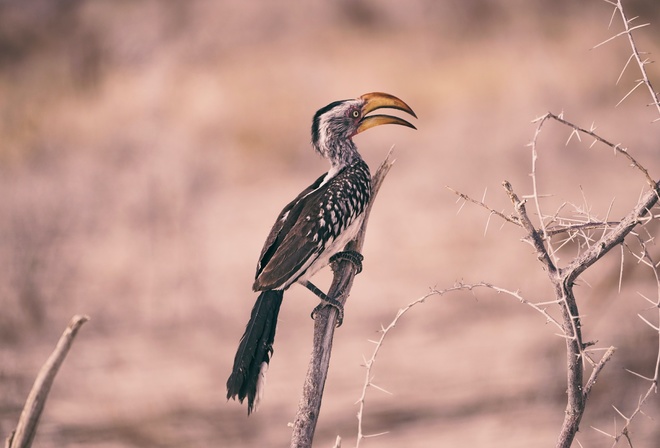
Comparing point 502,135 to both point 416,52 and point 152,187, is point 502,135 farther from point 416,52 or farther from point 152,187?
point 152,187

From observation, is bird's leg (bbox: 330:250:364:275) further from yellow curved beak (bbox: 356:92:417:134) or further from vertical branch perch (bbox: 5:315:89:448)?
vertical branch perch (bbox: 5:315:89:448)

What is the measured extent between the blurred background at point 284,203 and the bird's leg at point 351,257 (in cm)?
339

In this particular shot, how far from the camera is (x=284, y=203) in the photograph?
34.2 feet

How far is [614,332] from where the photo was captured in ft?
22.1

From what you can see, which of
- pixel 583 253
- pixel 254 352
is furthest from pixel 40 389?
pixel 583 253

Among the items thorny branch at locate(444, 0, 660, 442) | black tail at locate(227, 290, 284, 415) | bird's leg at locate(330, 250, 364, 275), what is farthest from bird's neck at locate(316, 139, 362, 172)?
thorny branch at locate(444, 0, 660, 442)

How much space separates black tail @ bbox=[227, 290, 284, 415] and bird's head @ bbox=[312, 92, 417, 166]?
80 centimetres

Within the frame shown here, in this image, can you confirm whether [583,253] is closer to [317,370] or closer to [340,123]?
[317,370]

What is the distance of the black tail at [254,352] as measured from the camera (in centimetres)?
269

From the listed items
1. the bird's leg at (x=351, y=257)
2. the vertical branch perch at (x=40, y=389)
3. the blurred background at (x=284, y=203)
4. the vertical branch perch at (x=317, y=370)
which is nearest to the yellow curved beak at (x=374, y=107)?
the bird's leg at (x=351, y=257)

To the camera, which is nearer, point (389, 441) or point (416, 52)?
point (389, 441)

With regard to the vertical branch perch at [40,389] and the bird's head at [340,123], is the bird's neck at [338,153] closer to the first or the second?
the bird's head at [340,123]

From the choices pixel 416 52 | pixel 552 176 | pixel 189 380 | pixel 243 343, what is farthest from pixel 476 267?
pixel 243 343

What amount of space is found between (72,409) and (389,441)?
7.92ft
